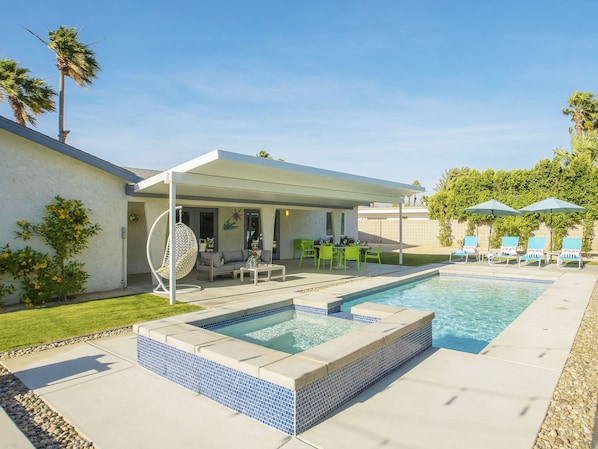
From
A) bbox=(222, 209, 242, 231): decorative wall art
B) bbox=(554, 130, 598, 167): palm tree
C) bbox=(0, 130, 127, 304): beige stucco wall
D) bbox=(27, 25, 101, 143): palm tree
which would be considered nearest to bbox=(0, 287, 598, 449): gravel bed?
bbox=(0, 130, 127, 304): beige stucco wall

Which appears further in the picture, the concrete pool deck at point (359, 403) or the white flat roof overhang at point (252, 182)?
the white flat roof overhang at point (252, 182)

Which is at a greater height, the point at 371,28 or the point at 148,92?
the point at 371,28

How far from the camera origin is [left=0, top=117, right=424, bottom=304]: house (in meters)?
7.84

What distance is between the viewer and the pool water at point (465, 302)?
641 centimetres

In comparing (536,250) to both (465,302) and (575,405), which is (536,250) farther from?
(575,405)

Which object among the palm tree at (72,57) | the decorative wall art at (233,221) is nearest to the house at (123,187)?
the decorative wall art at (233,221)

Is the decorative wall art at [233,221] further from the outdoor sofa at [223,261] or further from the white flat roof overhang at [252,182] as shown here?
the outdoor sofa at [223,261]

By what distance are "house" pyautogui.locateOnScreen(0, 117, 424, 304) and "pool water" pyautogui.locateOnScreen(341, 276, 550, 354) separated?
11.5ft

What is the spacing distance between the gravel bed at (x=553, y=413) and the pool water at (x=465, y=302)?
5.49 feet

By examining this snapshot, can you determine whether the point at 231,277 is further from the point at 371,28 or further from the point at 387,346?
the point at 371,28

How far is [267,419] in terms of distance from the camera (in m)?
3.20

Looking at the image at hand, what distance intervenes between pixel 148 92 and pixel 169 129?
3.71m

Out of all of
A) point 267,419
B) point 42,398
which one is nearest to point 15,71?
point 42,398

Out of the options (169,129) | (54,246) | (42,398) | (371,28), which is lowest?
(42,398)
